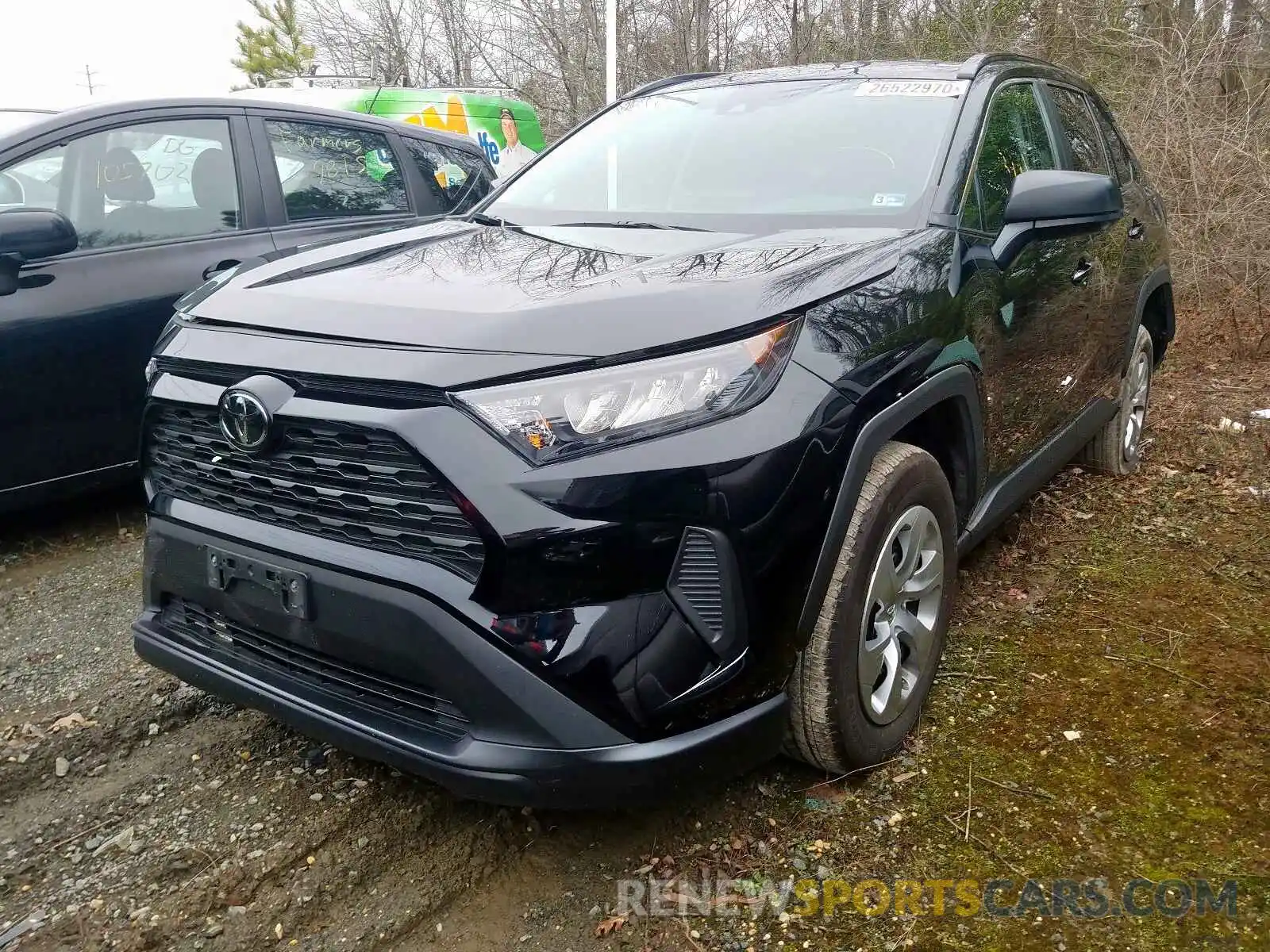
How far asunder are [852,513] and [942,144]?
4.35ft

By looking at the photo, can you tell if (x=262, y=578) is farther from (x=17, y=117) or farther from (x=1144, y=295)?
(x=1144, y=295)

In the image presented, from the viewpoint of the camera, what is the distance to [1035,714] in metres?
2.60

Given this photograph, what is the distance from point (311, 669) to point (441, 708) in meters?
0.35

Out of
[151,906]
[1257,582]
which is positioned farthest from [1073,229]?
[151,906]

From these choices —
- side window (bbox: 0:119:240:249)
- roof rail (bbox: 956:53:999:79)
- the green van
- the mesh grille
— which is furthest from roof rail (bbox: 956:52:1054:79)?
the green van

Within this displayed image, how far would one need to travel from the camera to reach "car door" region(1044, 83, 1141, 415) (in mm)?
3463

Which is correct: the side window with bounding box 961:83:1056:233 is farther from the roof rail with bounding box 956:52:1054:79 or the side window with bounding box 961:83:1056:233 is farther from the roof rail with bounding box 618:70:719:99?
the roof rail with bounding box 618:70:719:99

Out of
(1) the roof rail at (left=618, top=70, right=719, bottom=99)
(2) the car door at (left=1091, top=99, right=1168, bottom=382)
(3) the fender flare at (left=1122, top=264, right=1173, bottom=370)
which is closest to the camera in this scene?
(1) the roof rail at (left=618, top=70, right=719, bottom=99)

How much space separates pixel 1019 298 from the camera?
9.23 ft

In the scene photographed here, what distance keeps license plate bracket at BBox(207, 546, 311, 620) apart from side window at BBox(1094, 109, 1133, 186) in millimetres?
3878

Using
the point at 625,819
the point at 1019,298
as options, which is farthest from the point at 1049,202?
the point at 625,819

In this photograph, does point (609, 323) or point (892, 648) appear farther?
point (892, 648)

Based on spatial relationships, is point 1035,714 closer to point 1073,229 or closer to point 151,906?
point 1073,229

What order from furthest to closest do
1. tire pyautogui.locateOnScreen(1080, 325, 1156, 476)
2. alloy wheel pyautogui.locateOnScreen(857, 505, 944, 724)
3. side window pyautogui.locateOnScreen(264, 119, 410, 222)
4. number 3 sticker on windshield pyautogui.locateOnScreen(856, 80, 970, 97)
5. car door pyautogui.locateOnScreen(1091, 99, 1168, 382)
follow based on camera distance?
1. side window pyautogui.locateOnScreen(264, 119, 410, 222)
2. tire pyautogui.locateOnScreen(1080, 325, 1156, 476)
3. car door pyautogui.locateOnScreen(1091, 99, 1168, 382)
4. number 3 sticker on windshield pyautogui.locateOnScreen(856, 80, 970, 97)
5. alloy wheel pyautogui.locateOnScreen(857, 505, 944, 724)
